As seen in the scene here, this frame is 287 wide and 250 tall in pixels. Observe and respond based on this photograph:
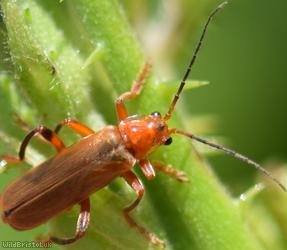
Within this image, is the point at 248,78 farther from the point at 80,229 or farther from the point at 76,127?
the point at 80,229

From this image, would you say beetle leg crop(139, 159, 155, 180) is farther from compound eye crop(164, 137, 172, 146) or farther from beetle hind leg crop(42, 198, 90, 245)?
beetle hind leg crop(42, 198, 90, 245)

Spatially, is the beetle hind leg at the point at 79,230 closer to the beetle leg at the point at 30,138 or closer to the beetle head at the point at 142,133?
the beetle leg at the point at 30,138

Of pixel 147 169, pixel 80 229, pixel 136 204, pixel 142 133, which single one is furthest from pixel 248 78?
pixel 80 229

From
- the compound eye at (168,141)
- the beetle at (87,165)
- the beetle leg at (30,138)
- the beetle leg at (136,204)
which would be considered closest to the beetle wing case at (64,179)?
the beetle at (87,165)

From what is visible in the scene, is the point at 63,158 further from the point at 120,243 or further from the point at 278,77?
the point at 278,77

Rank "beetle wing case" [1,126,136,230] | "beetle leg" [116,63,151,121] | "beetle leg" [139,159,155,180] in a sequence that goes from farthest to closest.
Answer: "beetle wing case" [1,126,136,230]
"beetle leg" [139,159,155,180]
"beetle leg" [116,63,151,121]

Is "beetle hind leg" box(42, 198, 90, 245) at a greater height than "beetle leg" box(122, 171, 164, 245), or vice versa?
"beetle hind leg" box(42, 198, 90, 245)

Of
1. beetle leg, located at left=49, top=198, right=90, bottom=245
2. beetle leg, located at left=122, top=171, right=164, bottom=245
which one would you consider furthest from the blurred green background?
beetle leg, located at left=49, top=198, right=90, bottom=245
